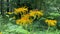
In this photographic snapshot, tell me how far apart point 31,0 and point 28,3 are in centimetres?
21

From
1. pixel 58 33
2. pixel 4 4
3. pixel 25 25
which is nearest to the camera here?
pixel 25 25

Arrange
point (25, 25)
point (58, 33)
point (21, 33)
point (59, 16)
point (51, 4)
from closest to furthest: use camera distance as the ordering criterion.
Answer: point (21, 33)
point (25, 25)
point (58, 33)
point (59, 16)
point (51, 4)

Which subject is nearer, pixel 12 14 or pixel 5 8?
pixel 12 14

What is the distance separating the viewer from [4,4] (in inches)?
326

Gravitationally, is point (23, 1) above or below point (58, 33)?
above

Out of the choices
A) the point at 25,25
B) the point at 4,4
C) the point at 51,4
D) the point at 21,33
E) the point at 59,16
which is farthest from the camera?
the point at 4,4

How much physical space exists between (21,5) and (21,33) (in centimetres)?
247

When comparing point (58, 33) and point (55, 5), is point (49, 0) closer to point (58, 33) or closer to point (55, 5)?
point (55, 5)

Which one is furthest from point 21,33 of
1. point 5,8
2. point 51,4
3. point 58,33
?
point 5,8

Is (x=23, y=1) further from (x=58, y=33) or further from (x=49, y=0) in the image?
(x=58, y=33)

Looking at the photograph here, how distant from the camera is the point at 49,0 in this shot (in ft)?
25.2

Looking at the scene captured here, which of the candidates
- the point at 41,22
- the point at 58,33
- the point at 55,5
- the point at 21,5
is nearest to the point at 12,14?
the point at 21,5

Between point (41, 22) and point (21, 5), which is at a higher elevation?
point (21, 5)

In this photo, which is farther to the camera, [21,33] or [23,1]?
[23,1]
